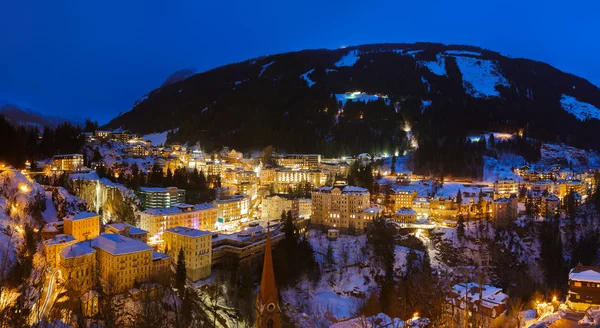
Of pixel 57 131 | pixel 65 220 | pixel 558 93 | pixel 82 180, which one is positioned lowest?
pixel 65 220

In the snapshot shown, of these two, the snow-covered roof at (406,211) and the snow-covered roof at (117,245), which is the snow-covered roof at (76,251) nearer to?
the snow-covered roof at (117,245)

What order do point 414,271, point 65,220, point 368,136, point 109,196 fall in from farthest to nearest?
point 368,136, point 109,196, point 414,271, point 65,220

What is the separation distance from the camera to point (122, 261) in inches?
1227

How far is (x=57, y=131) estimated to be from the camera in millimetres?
62344

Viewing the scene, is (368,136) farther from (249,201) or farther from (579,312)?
(579,312)

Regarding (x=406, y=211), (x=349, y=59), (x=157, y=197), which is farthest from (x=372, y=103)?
(x=157, y=197)

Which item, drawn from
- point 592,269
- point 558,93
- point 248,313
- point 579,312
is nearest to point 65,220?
point 248,313

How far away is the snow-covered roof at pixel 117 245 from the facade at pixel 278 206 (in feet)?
81.2

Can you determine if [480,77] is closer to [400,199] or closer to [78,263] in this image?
[400,199]

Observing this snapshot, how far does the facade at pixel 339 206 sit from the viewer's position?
52.5 meters

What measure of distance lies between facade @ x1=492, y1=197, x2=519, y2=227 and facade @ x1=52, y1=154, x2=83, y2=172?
55.7 metres

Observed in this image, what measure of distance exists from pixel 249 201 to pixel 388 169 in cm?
2967

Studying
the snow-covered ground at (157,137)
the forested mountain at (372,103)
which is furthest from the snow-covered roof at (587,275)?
the snow-covered ground at (157,137)

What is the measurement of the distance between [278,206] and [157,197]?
1590 cm
